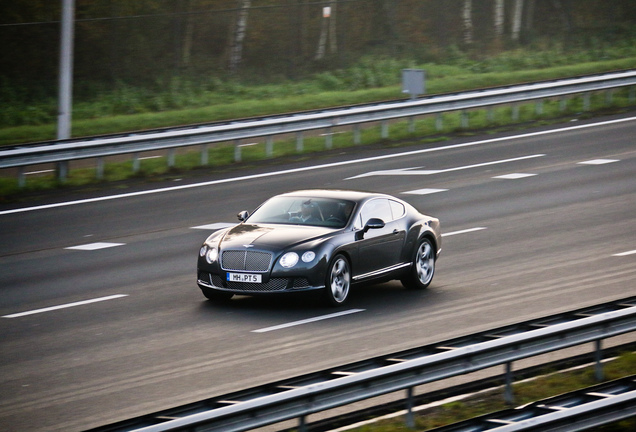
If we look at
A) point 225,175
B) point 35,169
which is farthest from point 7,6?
point 225,175

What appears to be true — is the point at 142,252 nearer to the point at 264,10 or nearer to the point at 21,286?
the point at 21,286

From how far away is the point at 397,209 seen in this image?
14797 millimetres

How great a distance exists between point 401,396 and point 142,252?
808 centimetres

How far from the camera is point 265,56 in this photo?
1617 inches

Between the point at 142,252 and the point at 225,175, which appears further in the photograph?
the point at 225,175

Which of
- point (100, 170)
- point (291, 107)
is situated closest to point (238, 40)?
point (291, 107)

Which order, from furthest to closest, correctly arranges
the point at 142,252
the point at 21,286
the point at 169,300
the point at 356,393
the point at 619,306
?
the point at 142,252 → the point at 21,286 → the point at 169,300 → the point at 619,306 → the point at 356,393

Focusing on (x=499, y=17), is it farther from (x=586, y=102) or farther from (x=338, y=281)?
A: (x=338, y=281)

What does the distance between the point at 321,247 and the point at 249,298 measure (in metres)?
1.42

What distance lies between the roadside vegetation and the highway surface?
1829mm

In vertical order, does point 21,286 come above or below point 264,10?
below

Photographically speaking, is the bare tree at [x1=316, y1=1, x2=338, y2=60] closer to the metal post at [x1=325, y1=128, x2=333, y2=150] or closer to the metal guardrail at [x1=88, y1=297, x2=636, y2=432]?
the metal post at [x1=325, y1=128, x2=333, y2=150]

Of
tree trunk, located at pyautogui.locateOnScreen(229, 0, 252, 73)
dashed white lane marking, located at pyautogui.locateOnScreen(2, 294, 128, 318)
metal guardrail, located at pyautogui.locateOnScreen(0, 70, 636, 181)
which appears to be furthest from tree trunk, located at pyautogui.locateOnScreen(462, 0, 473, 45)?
dashed white lane marking, located at pyautogui.locateOnScreen(2, 294, 128, 318)

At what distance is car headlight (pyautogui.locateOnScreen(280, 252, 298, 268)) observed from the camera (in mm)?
12914
